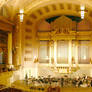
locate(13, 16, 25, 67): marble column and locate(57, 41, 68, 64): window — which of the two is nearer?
locate(13, 16, 25, 67): marble column

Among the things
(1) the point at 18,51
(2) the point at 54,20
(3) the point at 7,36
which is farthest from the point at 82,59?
(3) the point at 7,36

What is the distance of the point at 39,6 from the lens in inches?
549

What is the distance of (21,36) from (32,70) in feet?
8.55

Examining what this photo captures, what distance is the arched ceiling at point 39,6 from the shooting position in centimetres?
1257

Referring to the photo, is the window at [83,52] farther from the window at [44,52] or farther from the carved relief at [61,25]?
the window at [44,52]

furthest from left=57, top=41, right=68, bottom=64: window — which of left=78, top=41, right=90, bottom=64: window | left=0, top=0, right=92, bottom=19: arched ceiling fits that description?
left=0, top=0, right=92, bottom=19: arched ceiling

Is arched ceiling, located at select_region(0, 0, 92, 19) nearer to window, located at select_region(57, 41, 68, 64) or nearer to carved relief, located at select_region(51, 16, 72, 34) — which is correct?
carved relief, located at select_region(51, 16, 72, 34)

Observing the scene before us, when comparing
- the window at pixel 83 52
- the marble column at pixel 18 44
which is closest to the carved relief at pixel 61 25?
the window at pixel 83 52

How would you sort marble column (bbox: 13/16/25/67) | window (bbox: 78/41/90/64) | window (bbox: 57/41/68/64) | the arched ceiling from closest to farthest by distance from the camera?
the arched ceiling
marble column (bbox: 13/16/25/67)
window (bbox: 78/41/90/64)
window (bbox: 57/41/68/64)

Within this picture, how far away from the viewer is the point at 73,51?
14.9m

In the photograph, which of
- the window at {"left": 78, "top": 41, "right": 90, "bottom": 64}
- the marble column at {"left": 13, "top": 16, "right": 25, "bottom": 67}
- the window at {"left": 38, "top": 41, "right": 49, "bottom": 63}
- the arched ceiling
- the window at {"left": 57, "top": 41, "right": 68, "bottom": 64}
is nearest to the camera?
the arched ceiling

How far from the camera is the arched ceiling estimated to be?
41.2 ft

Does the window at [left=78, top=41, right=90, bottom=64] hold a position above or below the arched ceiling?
below

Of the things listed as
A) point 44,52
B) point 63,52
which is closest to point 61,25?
point 63,52
